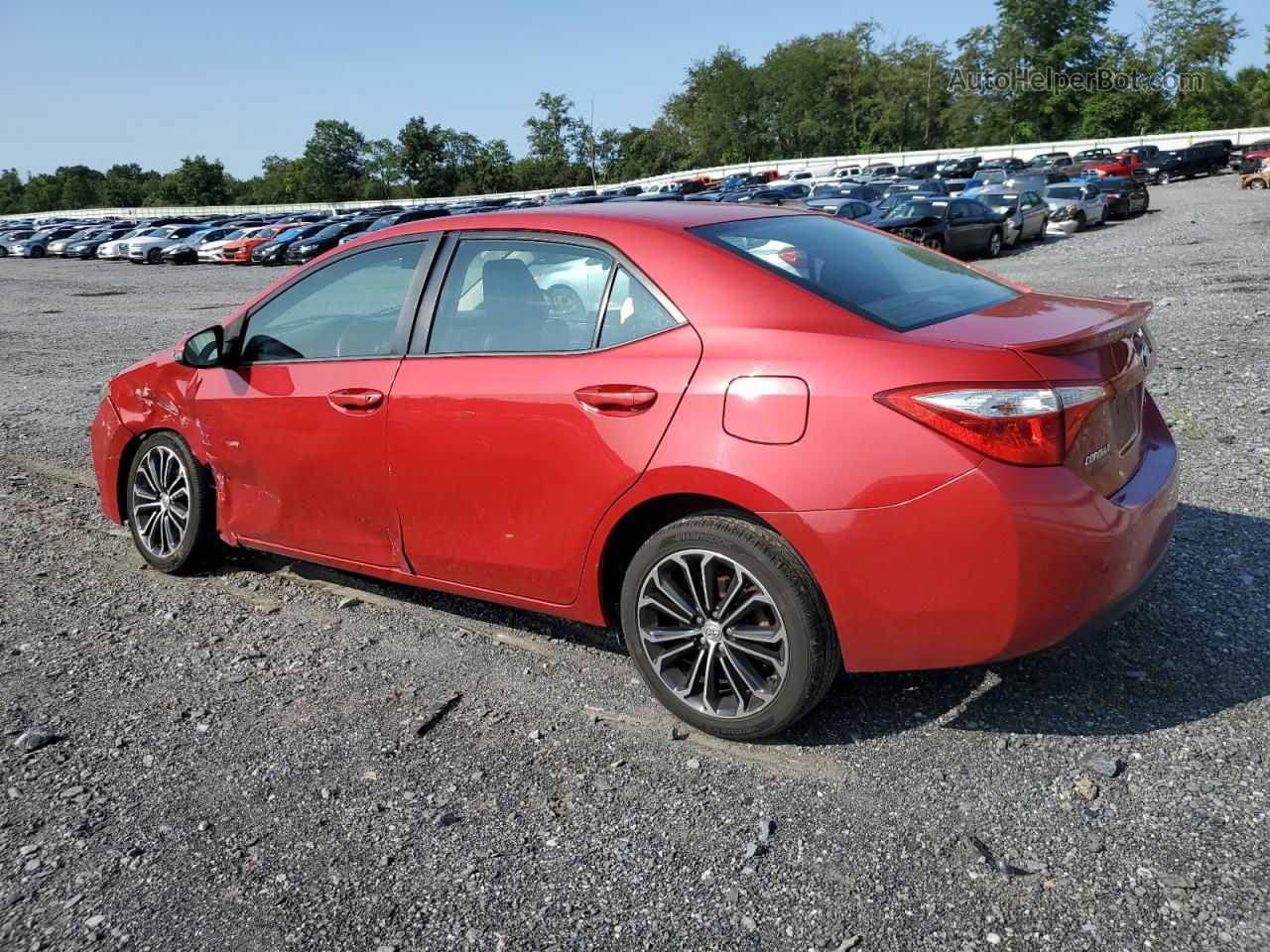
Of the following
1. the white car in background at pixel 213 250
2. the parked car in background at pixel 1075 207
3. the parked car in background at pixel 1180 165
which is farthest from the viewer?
the parked car in background at pixel 1180 165

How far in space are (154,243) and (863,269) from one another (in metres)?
42.5

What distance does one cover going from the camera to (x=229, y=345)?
15.1 feet

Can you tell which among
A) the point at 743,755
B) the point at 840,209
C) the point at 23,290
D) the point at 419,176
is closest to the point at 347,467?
the point at 743,755

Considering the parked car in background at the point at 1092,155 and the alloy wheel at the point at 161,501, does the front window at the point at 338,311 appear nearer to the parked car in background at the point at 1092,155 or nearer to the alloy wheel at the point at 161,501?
the alloy wheel at the point at 161,501

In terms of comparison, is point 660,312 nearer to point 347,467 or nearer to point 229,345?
point 347,467

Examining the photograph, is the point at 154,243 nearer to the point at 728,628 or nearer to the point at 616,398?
the point at 616,398

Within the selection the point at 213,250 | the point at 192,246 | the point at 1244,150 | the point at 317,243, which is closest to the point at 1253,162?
the point at 1244,150

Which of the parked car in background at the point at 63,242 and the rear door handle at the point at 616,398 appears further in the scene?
the parked car in background at the point at 63,242

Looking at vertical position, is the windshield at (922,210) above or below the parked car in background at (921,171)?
above

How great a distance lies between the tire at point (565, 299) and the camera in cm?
Answer: 354

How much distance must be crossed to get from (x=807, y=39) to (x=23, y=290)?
107m

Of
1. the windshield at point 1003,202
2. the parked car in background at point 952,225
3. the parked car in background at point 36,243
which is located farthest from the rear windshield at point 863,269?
the parked car in background at point 36,243

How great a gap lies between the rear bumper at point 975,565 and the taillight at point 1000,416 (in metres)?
0.05

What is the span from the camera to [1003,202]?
24641 mm
